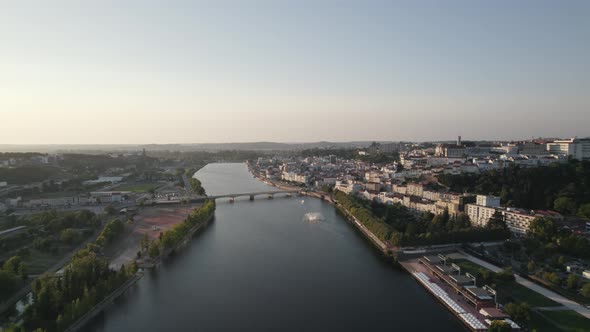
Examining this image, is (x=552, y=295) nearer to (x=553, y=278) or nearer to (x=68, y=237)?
(x=553, y=278)

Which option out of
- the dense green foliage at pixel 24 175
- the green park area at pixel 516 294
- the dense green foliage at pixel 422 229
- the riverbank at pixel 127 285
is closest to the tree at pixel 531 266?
the green park area at pixel 516 294

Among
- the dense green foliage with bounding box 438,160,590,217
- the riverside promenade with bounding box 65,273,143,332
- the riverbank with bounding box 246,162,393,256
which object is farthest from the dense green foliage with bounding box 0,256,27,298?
the dense green foliage with bounding box 438,160,590,217

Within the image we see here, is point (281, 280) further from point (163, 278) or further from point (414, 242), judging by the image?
point (414, 242)

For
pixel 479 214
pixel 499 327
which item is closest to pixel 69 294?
pixel 499 327

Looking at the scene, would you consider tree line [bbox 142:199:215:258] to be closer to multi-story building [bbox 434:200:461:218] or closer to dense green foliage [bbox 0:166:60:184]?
multi-story building [bbox 434:200:461:218]

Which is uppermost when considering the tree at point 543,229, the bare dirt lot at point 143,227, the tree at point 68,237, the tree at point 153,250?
the tree at point 543,229

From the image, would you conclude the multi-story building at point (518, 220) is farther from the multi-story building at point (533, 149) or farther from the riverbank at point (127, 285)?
the multi-story building at point (533, 149)

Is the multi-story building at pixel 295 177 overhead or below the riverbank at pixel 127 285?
overhead
